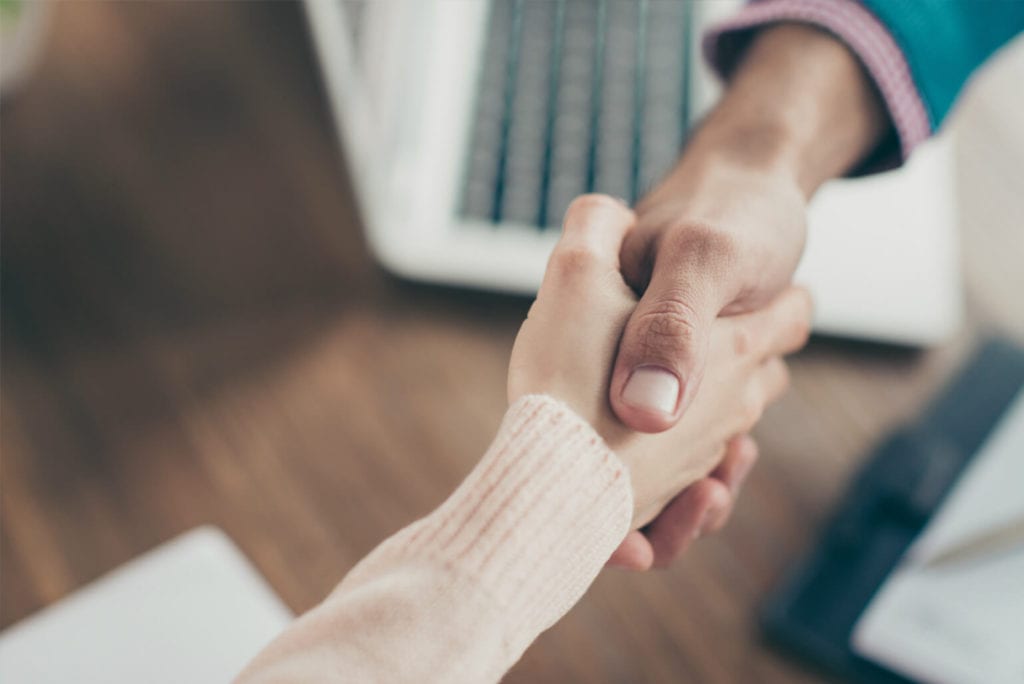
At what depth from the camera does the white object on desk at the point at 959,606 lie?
1.31ft

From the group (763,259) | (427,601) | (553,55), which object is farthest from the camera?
(553,55)

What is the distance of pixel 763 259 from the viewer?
1.26ft

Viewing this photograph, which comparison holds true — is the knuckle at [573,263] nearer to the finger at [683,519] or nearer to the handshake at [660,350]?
the handshake at [660,350]

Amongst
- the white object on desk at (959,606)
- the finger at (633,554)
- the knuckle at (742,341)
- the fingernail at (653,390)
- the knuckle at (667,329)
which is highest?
the knuckle at (667,329)

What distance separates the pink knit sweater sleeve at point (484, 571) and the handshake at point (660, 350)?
28 millimetres

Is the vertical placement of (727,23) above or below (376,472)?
above

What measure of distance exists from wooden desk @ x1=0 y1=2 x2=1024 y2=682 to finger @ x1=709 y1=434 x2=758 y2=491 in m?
0.04

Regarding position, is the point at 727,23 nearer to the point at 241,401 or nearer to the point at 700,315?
the point at 700,315

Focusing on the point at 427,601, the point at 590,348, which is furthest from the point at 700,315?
the point at 427,601

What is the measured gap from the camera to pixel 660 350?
31 cm

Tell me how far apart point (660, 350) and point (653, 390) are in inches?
0.6

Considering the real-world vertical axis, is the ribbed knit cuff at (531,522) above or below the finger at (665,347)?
below

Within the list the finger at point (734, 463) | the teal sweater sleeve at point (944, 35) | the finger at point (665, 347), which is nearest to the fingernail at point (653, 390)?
the finger at point (665, 347)

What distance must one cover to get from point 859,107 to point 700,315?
17 cm
